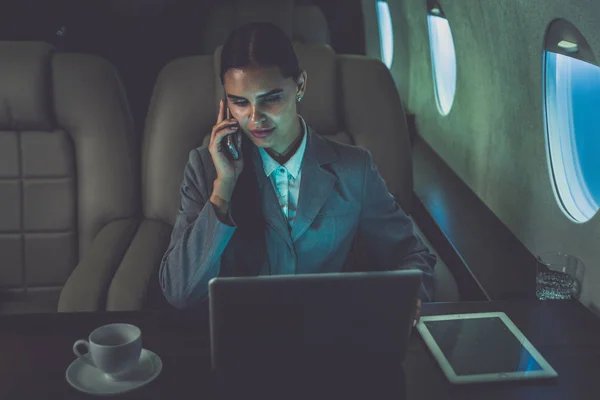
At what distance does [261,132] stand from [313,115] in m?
0.63

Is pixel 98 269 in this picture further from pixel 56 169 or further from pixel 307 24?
pixel 307 24

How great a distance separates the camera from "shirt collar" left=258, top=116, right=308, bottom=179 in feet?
5.32

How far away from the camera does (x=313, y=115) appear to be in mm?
2117

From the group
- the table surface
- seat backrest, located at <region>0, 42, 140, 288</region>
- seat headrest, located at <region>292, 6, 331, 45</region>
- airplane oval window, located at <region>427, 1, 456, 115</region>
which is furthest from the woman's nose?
seat headrest, located at <region>292, 6, 331, 45</region>

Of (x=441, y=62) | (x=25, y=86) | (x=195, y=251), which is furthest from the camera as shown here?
(x=441, y=62)

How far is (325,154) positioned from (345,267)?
35 centimetres

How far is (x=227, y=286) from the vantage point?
3.42 feet

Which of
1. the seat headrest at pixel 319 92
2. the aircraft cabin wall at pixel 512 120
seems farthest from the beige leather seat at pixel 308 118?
the aircraft cabin wall at pixel 512 120

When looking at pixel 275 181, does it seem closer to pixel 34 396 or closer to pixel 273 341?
pixel 273 341

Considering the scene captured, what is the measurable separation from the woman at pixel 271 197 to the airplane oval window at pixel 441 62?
199 cm

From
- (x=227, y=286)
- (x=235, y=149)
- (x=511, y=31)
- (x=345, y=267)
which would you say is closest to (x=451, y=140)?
(x=511, y=31)

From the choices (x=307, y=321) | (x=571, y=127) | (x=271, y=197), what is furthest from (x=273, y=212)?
(x=571, y=127)

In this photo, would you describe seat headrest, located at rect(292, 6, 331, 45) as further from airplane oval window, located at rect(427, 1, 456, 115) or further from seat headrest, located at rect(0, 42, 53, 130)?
seat headrest, located at rect(0, 42, 53, 130)

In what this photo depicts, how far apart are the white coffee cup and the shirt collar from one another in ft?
1.89
